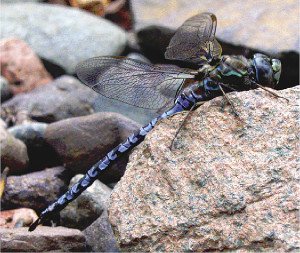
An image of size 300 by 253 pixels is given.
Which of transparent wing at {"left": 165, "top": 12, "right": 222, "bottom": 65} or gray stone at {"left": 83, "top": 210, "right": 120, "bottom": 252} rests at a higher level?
transparent wing at {"left": 165, "top": 12, "right": 222, "bottom": 65}

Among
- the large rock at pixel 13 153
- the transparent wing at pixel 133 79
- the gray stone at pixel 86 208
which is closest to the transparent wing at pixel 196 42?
the transparent wing at pixel 133 79

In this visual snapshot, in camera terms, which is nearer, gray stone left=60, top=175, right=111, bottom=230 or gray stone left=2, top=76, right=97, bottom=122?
gray stone left=60, top=175, right=111, bottom=230

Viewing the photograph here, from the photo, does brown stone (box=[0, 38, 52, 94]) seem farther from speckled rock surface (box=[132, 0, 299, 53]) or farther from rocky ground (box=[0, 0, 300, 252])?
speckled rock surface (box=[132, 0, 299, 53])

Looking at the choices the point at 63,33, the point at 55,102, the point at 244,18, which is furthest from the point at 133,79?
the point at 63,33

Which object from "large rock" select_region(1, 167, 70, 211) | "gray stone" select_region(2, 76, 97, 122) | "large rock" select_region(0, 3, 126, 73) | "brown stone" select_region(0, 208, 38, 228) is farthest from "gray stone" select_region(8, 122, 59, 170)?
"large rock" select_region(0, 3, 126, 73)

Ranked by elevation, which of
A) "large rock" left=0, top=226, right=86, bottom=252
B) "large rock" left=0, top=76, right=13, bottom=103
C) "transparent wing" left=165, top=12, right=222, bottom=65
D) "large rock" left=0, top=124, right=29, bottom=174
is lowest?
"large rock" left=0, top=76, right=13, bottom=103

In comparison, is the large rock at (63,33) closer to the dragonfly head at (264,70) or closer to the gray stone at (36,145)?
the gray stone at (36,145)
